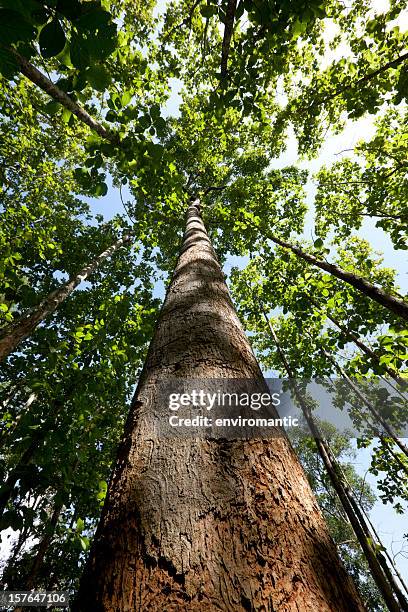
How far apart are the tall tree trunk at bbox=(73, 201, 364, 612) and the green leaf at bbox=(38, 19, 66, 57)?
1.46m

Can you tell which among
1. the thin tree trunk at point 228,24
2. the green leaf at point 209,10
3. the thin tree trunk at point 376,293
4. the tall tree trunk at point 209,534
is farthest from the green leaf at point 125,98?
the thin tree trunk at point 376,293

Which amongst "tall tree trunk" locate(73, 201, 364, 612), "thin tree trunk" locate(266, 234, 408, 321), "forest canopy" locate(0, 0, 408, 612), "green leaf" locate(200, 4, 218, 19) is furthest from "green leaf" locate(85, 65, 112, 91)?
"thin tree trunk" locate(266, 234, 408, 321)

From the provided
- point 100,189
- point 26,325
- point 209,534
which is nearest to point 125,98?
point 100,189

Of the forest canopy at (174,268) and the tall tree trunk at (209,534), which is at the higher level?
the forest canopy at (174,268)

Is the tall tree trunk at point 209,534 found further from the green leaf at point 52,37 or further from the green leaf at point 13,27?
the green leaf at point 52,37

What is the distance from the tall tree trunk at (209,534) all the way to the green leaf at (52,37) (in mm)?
1465

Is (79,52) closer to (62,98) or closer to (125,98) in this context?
(125,98)

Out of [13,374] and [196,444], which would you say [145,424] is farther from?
[13,374]

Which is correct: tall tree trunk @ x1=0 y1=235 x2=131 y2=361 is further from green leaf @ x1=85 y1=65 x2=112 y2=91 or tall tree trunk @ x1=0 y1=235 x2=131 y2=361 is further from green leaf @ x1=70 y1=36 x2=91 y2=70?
green leaf @ x1=70 y1=36 x2=91 y2=70

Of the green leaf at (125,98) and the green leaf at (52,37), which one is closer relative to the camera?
the green leaf at (52,37)

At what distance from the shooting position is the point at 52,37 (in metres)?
1.12

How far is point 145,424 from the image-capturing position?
0.87 m

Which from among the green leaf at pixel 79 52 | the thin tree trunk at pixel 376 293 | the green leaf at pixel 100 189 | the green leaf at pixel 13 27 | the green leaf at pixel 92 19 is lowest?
the green leaf at pixel 13 27

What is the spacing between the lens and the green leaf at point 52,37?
3.60 ft
